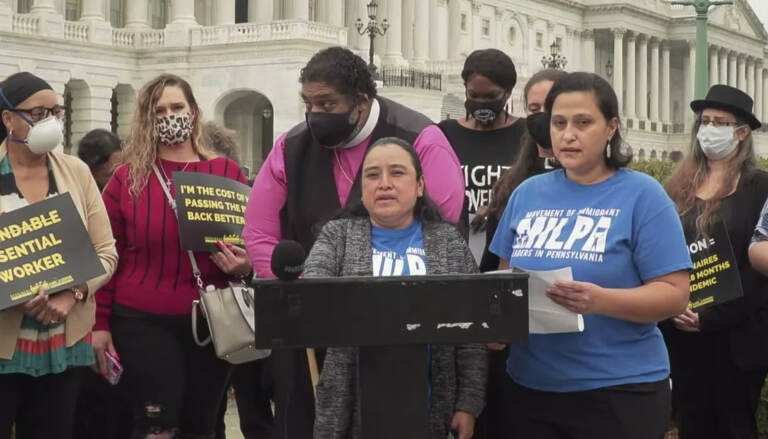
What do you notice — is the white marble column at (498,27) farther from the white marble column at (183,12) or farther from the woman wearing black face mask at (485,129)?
the woman wearing black face mask at (485,129)

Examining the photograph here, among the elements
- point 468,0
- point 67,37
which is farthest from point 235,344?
point 468,0

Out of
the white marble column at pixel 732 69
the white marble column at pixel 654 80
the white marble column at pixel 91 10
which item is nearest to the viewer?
the white marble column at pixel 91 10

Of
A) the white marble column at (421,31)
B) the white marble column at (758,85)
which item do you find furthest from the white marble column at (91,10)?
the white marble column at (758,85)

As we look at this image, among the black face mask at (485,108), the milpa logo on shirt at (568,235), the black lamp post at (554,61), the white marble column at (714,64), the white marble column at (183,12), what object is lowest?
the milpa logo on shirt at (568,235)

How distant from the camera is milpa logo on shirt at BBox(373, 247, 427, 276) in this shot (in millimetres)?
5168

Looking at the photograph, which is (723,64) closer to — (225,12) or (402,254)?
(225,12)

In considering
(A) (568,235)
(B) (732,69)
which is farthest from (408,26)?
(A) (568,235)

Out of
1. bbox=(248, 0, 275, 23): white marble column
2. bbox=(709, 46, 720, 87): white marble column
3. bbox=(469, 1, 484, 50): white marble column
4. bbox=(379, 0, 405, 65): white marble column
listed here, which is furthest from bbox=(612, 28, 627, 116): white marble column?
bbox=(248, 0, 275, 23): white marble column

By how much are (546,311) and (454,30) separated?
206 feet

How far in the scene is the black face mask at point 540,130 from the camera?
6.34 m

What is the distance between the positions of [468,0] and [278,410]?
65812mm

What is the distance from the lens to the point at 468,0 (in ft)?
231

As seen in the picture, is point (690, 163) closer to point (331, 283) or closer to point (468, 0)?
point (331, 283)

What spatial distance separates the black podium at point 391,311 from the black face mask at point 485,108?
273cm
